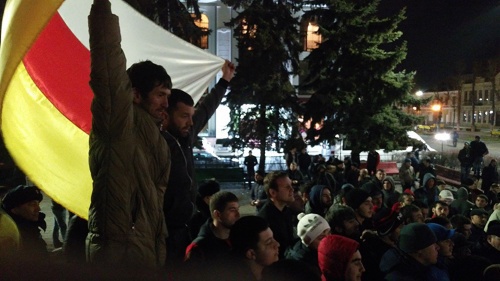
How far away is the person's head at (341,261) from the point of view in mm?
3936

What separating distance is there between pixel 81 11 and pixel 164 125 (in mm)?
1675

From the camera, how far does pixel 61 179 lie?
3502mm

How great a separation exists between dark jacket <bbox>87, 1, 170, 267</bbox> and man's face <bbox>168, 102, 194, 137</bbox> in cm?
99

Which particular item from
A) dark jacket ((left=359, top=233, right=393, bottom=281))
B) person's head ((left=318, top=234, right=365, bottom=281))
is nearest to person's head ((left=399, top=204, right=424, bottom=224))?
dark jacket ((left=359, top=233, right=393, bottom=281))

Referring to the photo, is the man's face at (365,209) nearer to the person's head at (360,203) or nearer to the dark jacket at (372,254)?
the person's head at (360,203)

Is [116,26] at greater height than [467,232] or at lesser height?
greater

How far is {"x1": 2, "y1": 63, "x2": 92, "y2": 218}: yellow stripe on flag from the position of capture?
3.43m

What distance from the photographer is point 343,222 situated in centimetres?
518

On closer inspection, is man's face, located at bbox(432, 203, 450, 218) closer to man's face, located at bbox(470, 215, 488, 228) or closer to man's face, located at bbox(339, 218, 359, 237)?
man's face, located at bbox(470, 215, 488, 228)

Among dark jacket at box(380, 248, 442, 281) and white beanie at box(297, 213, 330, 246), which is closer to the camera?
dark jacket at box(380, 248, 442, 281)

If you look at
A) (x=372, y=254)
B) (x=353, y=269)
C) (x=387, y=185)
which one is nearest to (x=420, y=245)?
(x=372, y=254)

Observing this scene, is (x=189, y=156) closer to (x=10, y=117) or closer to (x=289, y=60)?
(x=10, y=117)

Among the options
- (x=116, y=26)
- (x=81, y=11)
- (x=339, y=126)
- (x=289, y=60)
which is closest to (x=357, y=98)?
(x=339, y=126)

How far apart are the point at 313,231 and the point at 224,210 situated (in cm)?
82
